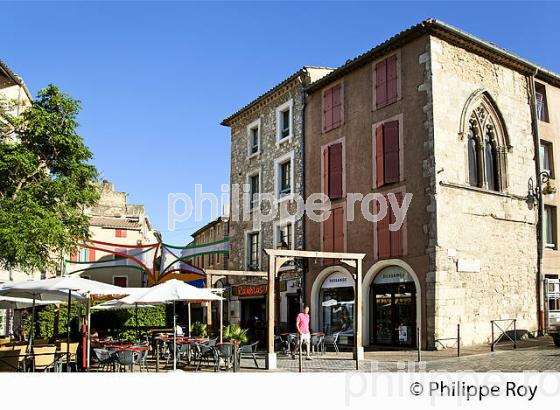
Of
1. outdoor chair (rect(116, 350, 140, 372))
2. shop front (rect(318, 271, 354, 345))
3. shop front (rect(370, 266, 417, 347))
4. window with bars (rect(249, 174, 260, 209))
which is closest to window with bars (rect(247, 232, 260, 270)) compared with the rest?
window with bars (rect(249, 174, 260, 209))

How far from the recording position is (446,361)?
1496 cm

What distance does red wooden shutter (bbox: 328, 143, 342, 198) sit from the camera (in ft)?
72.8

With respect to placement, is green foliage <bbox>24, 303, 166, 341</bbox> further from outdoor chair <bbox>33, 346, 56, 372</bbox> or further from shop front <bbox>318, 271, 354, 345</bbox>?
outdoor chair <bbox>33, 346, 56, 372</bbox>

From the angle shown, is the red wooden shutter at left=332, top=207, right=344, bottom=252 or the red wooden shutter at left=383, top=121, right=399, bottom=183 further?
the red wooden shutter at left=332, top=207, right=344, bottom=252

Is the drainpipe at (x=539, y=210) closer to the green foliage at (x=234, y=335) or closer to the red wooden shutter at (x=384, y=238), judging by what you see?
the red wooden shutter at (x=384, y=238)

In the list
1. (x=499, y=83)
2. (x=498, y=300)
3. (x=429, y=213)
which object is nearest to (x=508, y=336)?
(x=498, y=300)

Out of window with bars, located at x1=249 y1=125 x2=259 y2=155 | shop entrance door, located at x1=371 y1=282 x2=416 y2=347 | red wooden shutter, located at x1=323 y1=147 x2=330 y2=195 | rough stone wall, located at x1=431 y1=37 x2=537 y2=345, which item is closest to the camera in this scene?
rough stone wall, located at x1=431 y1=37 x2=537 y2=345

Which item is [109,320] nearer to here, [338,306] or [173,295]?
[338,306]

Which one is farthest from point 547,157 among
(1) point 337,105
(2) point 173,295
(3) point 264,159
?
(2) point 173,295

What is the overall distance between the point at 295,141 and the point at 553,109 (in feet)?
33.5

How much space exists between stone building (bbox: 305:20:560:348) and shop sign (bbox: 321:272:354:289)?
0.14 feet

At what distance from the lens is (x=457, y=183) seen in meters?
18.7

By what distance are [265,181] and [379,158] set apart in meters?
8.00

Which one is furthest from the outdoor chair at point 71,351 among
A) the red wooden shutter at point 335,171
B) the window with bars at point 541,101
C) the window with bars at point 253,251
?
the window with bars at point 541,101
